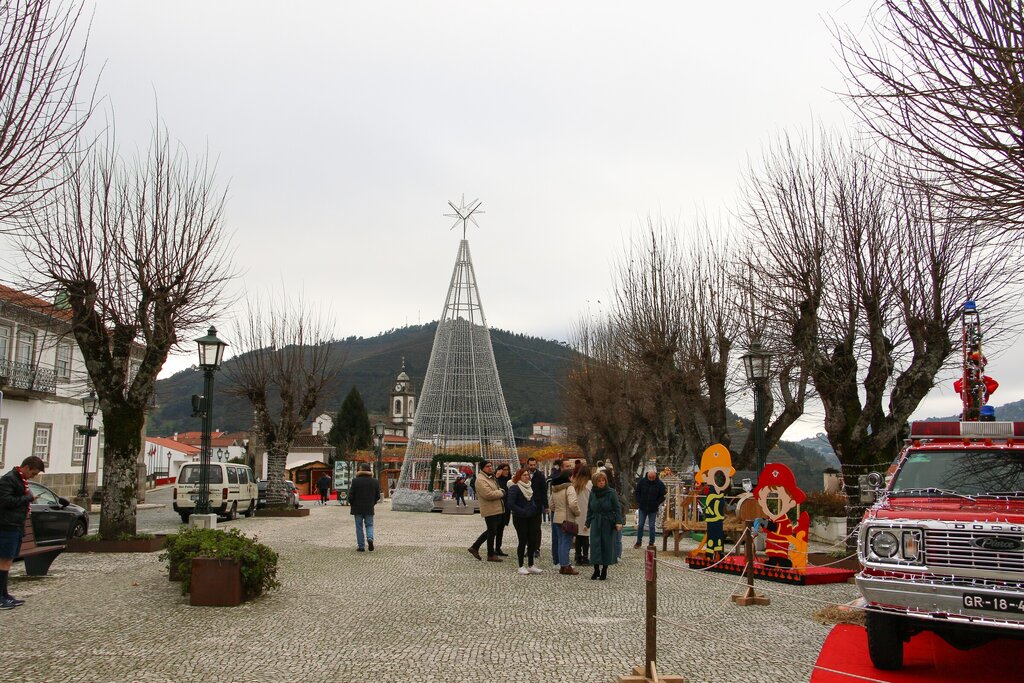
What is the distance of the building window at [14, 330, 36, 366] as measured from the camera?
31828 millimetres

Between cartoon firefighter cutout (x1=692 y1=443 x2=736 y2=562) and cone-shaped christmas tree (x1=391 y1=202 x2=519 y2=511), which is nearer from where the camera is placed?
cartoon firefighter cutout (x1=692 y1=443 x2=736 y2=562)

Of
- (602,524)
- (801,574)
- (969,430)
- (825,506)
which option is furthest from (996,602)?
(825,506)

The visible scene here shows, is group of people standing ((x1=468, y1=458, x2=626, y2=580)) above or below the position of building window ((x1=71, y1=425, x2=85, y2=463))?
below

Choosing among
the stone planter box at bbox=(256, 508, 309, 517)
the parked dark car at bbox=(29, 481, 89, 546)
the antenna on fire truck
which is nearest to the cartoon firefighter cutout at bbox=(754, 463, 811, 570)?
the antenna on fire truck

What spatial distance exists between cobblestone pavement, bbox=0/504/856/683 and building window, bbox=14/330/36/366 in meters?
21.4

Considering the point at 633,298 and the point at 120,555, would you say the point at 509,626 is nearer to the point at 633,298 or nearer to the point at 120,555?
the point at 120,555

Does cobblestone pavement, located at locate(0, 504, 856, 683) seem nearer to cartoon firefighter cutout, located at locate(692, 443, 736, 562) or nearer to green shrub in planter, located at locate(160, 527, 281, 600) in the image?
green shrub in planter, located at locate(160, 527, 281, 600)

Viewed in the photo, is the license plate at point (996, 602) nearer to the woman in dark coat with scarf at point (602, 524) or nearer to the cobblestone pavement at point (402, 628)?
the cobblestone pavement at point (402, 628)

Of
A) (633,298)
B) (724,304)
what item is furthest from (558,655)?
(633,298)

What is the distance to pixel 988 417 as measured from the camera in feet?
32.2

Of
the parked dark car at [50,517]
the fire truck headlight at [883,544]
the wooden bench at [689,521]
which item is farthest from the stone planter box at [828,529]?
the parked dark car at [50,517]

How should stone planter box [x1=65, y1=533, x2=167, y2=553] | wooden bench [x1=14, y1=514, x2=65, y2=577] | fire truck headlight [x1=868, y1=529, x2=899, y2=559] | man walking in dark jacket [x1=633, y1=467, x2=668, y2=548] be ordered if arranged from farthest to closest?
man walking in dark jacket [x1=633, y1=467, x2=668, y2=548] → stone planter box [x1=65, y1=533, x2=167, y2=553] → wooden bench [x1=14, y1=514, x2=65, y2=577] → fire truck headlight [x1=868, y1=529, x2=899, y2=559]

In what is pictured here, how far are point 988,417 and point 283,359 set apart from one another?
94.8 ft

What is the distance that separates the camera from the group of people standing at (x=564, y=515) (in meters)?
13.0
